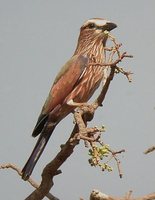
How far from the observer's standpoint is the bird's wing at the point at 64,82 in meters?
5.06

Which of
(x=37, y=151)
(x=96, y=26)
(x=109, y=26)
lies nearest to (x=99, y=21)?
(x=96, y=26)

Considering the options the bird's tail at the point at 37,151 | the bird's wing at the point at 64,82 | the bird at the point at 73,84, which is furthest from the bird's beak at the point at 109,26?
the bird's tail at the point at 37,151

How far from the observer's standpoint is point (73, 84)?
5.23 m

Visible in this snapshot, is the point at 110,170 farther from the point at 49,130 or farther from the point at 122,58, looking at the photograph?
the point at 49,130

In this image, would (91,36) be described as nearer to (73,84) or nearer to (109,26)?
(109,26)

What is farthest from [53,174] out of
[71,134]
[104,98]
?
[104,98]

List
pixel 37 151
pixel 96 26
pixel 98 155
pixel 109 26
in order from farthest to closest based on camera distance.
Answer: pixel 96 26
pixel 109 26
pixel 37 151
pixel 98 155

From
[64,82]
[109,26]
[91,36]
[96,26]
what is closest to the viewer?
[109,26]

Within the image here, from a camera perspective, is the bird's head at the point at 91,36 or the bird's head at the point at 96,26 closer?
the bird's head at the point at 96,26

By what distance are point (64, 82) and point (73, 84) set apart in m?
0.10

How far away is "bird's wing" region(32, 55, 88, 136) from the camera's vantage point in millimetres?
5062

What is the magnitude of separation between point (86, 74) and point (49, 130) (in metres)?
0.79

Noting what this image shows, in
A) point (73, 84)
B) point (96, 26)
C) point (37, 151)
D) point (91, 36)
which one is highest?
point (96, 26)

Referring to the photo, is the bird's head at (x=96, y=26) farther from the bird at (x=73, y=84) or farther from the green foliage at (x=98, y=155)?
the green foliage at (x=98, y=155)
